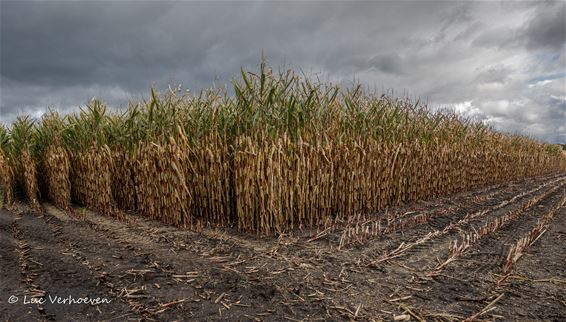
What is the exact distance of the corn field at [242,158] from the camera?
5547 mm

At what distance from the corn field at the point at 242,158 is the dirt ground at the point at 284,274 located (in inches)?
21.5

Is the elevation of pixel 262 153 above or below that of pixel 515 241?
above

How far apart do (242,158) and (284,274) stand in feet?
6.73

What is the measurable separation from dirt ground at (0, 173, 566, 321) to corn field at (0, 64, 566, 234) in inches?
21.5

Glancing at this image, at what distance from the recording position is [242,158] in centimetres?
534

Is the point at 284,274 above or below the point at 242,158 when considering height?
below

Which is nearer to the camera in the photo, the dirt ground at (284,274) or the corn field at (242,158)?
the dirt ground at (284,274)

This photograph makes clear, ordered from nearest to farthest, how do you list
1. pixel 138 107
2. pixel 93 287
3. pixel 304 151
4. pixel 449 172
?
pixel 93 287
pixel 304 151
pixel 138 107
pixel 449 172

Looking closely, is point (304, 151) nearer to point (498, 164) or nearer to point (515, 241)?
point (515, 241)

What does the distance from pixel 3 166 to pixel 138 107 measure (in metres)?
4.71

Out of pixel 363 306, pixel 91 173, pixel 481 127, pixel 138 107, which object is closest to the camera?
pixel 363 306

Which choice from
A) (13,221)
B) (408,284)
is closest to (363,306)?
(408,284)

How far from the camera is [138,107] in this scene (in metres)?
7.39

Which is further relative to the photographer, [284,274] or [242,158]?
[242,158]
